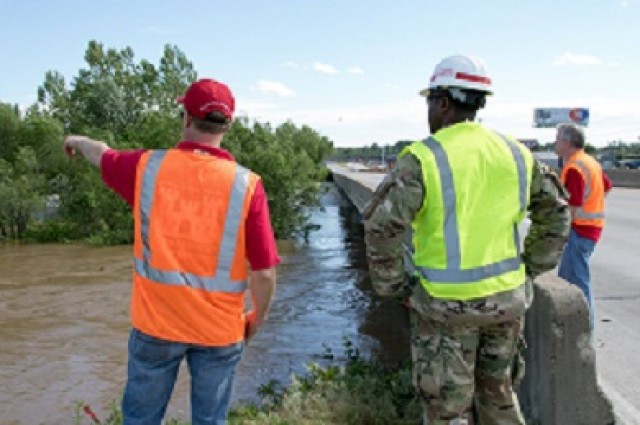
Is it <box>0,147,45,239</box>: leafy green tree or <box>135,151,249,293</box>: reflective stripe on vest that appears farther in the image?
<box>0,147,45,239</box>: leafy green tree

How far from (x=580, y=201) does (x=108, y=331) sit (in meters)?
8.70

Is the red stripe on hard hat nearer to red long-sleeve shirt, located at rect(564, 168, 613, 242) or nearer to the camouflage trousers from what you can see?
the camouflage trousers

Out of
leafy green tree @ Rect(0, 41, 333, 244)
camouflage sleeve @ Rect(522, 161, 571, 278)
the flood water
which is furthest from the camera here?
leafy green tree @ Rect(0, 41, 333, 244)

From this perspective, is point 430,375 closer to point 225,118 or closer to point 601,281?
point 225,118

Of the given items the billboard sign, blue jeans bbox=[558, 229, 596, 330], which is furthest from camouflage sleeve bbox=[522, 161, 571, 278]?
the billboard sign

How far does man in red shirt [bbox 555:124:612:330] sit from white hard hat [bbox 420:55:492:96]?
117 inches

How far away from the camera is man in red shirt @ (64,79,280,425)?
3.17m

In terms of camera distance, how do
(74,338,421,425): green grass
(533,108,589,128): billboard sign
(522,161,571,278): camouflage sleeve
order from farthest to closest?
(533,108,589,128): billboard sign → (74,338,421,425): green grass → (522,161,571,278): camouflage sleeve

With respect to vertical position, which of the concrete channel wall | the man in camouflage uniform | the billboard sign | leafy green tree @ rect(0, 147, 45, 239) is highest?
the billboard sign

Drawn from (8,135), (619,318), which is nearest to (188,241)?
(619,318)

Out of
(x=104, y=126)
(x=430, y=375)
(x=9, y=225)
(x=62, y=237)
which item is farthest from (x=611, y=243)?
(x=104, y=126)

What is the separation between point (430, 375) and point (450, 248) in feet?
1.85

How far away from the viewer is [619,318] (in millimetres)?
6918

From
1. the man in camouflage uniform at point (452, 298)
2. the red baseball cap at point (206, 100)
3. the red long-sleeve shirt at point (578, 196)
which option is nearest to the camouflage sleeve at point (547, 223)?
the man in camouflage uniform at point (452, 298)
